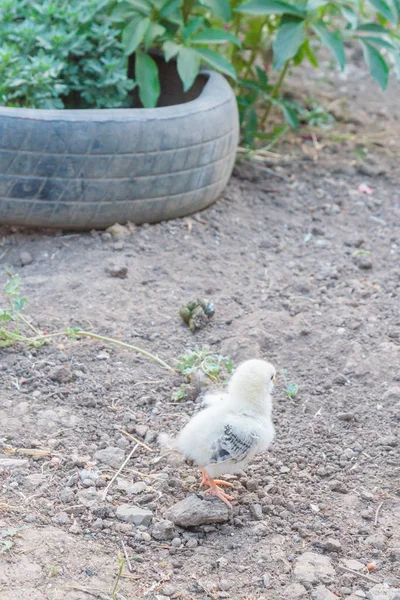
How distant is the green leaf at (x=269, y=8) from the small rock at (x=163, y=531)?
123 inches

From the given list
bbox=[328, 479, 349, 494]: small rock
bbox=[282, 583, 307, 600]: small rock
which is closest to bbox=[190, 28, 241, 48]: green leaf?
bbox=[328, 479, 349, 494]: small rock

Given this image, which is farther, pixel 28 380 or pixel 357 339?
pixel 357 339

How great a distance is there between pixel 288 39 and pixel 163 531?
3131 millimetres

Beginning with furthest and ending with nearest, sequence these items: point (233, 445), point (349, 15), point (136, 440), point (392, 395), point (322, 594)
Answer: point (349, 15), point (392, 395), point (136, 440), point (233, 445), point (322, 594)

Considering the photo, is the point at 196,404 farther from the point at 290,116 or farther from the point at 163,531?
the point at 290,116

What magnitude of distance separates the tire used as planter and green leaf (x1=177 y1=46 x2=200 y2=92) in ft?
0.40

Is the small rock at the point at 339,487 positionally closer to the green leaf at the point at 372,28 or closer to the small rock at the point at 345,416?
the small rock at the point at 345,416

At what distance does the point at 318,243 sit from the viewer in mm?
4605

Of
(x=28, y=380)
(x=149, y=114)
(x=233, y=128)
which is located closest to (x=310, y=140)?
(x=233, y=128)

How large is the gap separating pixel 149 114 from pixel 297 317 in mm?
1278

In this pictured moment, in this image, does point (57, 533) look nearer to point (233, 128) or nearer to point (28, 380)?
point (28, 380)

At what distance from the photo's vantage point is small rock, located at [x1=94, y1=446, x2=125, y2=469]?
2889 mm

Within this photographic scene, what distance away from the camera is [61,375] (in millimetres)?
3266

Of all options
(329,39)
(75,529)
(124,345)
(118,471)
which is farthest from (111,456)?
(329,39)
